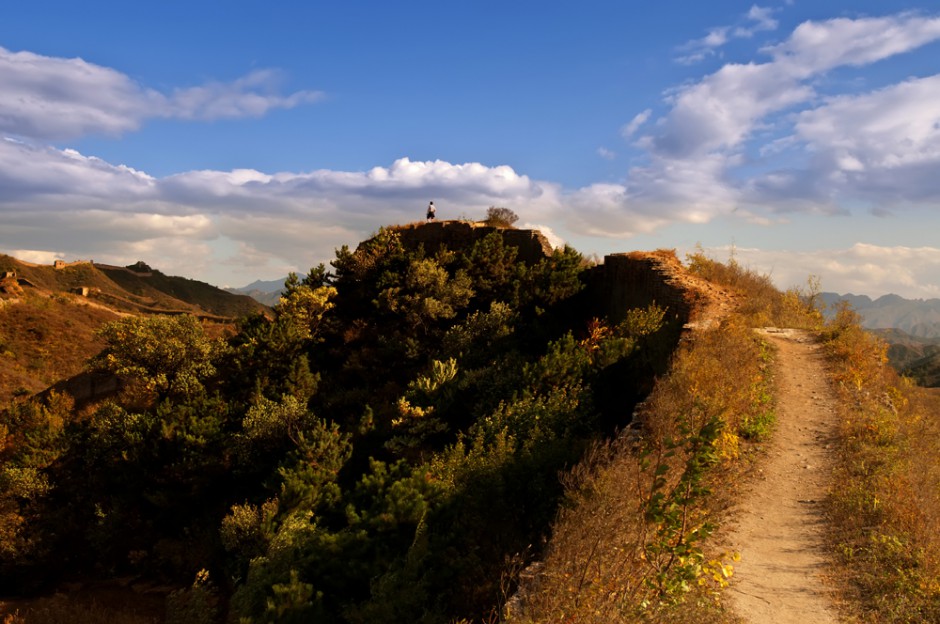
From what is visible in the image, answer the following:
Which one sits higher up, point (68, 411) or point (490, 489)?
point (490, 489)

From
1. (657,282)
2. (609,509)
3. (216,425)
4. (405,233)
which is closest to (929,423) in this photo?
(657,282)

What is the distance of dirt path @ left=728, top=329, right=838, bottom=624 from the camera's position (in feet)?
16.2

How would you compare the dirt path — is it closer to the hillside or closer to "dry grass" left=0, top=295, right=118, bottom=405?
the hillside

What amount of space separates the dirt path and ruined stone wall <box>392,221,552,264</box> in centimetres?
1210

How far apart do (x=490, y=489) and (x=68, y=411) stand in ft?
75.5

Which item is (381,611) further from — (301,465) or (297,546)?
(301,465)

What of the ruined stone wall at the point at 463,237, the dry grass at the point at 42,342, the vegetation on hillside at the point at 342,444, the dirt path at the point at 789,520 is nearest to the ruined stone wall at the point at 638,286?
the vegetation on hillside at the point at 342,444

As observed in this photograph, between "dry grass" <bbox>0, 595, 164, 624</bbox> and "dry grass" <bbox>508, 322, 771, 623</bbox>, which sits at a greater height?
"dry grass" <bbox>508, 322, 771, 623</bbox>

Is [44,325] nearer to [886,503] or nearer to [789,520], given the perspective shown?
[789,520]

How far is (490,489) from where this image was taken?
342 inches

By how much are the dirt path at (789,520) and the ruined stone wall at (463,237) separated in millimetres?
12102

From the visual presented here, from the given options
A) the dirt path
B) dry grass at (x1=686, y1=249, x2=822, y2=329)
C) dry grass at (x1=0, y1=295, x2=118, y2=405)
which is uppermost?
dry grass at (x1=686, y1=249, x2=822, y2=329)

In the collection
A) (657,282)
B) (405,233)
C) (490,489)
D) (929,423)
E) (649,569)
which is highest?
(405,233)

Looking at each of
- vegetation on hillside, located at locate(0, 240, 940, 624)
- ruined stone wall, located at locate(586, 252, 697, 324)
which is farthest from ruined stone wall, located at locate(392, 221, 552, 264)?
ruined stone wall, located at locate(586, 252, 697, 324)
